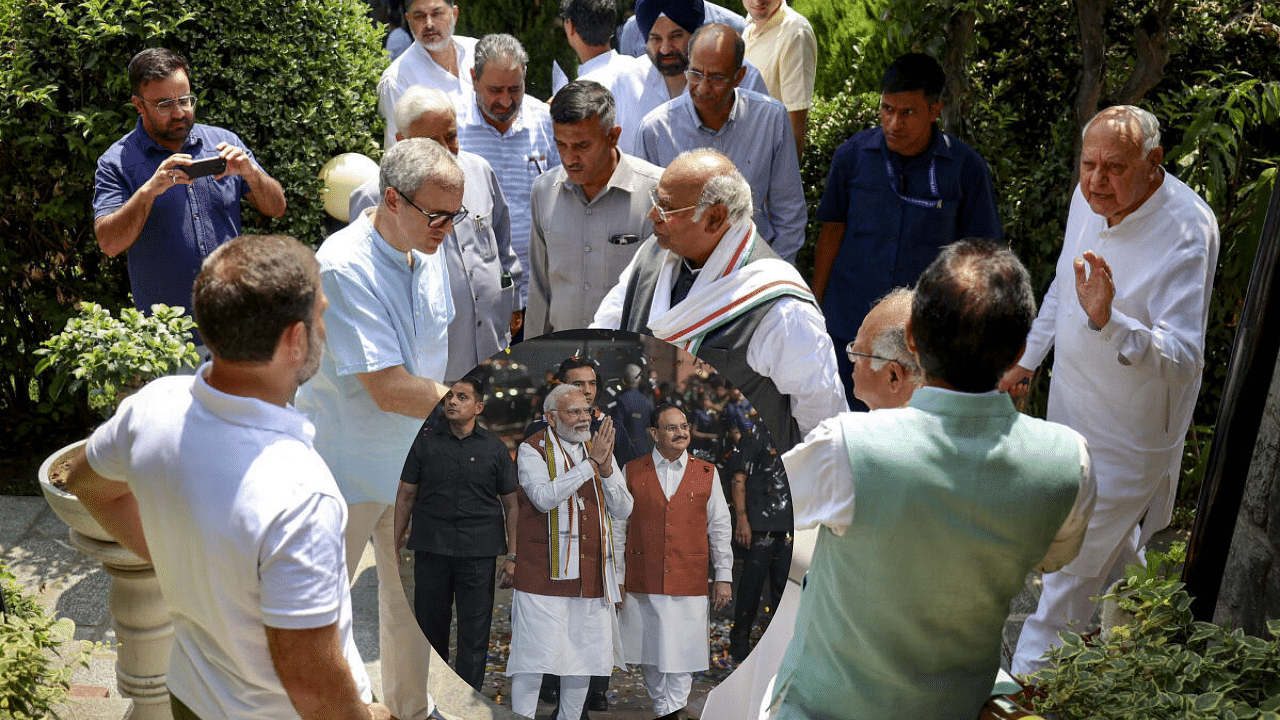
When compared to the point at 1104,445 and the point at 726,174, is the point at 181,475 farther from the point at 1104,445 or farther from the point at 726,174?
the point at 1104,445

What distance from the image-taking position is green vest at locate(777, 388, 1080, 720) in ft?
7.16

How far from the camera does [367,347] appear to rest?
3469mm

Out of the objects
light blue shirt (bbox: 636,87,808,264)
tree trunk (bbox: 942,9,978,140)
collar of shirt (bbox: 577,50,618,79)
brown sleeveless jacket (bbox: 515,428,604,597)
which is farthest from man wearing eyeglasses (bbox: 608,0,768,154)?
brown sleeveless jacket (bbox: 515,428,604,597)

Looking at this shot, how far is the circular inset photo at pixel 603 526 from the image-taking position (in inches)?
105

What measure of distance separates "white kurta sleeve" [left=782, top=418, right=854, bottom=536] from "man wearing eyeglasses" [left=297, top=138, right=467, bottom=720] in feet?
5.22

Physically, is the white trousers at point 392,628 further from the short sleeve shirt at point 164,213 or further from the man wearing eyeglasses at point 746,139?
the man wearing eyeglasses at point 746,139

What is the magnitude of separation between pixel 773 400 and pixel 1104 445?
122 centimetres

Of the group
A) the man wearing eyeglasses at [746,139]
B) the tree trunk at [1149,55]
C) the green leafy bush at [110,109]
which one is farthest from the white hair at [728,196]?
the green leafy bush at [110,109]

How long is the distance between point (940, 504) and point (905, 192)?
3109 mm

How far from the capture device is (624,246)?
475 cm

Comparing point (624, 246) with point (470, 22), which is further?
point (470, 22)

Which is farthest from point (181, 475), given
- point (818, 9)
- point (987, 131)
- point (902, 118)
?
point (818, 9)

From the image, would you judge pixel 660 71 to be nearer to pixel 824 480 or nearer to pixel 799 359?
pixel 799 359

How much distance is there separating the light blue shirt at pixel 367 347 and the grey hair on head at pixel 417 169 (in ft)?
0.52
